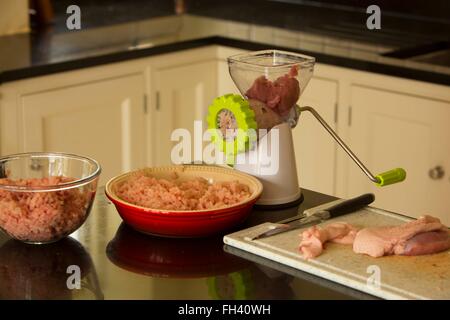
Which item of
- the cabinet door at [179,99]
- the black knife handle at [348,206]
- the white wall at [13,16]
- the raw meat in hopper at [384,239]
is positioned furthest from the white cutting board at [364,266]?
the white wall at [13,16]

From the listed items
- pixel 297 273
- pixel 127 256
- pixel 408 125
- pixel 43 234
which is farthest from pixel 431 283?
pixel 408 125

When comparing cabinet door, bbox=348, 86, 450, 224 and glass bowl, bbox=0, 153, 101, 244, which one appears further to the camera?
cabinet door, bbox=348, 86, 450, 224

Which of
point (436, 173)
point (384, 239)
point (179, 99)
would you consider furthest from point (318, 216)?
point (179, 99)

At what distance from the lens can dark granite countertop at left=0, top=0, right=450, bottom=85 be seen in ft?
9.69

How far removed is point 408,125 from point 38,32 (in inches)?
53.8

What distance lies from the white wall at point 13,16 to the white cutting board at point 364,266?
192 centimetres

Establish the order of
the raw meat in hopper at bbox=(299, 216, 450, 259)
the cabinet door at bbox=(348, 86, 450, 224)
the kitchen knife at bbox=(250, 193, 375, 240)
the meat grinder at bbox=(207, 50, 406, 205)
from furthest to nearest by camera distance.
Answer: the cabinet door at bbox=(348, 86, 450, 224)
the meat grinder at bbox=(207, 50, 406, 205)
the kitchen knife at bbox=(250, 193, 375, 240)
the raw meat in hopper at bbox=(299, 216, 450, 259)

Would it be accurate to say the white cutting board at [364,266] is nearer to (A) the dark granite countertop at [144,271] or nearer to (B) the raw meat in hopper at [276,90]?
(A) the dark granite countertop at [144,271]

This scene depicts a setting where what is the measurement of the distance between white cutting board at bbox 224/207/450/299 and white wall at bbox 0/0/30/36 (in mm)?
1921

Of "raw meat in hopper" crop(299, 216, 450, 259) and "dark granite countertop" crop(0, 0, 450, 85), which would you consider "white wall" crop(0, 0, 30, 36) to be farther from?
"raw meat in hopper" crop(299, 216, 450, 259)

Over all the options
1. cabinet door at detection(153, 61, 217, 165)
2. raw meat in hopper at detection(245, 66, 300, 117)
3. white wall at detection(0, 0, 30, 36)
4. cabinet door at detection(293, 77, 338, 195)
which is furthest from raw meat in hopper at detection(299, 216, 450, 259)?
white wall at detection(0, 0, 30, 36)

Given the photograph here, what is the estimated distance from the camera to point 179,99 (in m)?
3.33

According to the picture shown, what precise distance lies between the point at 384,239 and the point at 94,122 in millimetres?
1679

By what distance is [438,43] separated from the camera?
3252 millimetres
